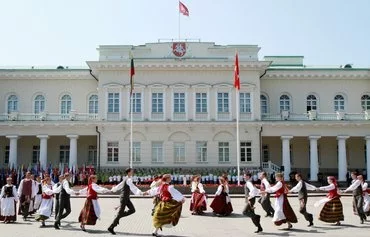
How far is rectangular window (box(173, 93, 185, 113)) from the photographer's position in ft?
125

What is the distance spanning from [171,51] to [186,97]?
3924 millimetres

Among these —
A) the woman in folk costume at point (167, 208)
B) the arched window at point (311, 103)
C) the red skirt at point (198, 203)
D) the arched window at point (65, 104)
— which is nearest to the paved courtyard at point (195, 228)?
the woman in folk costume at point (167, 208)

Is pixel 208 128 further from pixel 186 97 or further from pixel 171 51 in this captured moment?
pixel 171 51

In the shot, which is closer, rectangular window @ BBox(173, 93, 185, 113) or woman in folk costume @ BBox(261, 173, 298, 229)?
woman in folk costume @ BBox(261, 173, 298, 229)

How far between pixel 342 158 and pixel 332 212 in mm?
22672

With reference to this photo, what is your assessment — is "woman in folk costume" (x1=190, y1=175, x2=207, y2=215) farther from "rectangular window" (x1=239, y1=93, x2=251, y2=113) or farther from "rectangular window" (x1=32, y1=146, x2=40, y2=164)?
"rectangular window" (x1=32, y1=146, x2=40, y2=164)

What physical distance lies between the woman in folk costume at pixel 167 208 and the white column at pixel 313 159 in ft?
83.3

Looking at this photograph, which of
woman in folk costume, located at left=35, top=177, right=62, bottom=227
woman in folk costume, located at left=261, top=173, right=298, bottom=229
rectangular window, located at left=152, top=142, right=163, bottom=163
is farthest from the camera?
rectangular window, located at left=152, top=142, right=163, bottom=163

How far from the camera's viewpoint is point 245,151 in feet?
124

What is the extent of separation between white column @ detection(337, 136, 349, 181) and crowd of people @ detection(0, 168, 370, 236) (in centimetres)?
2023

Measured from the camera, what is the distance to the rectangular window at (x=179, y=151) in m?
37.9

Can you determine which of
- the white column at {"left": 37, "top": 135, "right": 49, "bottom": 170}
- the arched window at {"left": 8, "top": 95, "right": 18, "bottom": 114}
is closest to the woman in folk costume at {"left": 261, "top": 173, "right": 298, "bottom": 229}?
the white column at {"left": 37, "top": 135, "right": 49, "bottom": 170}

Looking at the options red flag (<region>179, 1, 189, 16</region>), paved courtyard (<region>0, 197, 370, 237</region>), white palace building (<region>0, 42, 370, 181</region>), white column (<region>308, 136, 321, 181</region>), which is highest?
red flag (<region>179, 1, 189, 16</region>)

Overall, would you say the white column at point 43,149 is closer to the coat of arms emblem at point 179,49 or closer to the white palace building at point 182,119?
the white palace building at point 182,119
